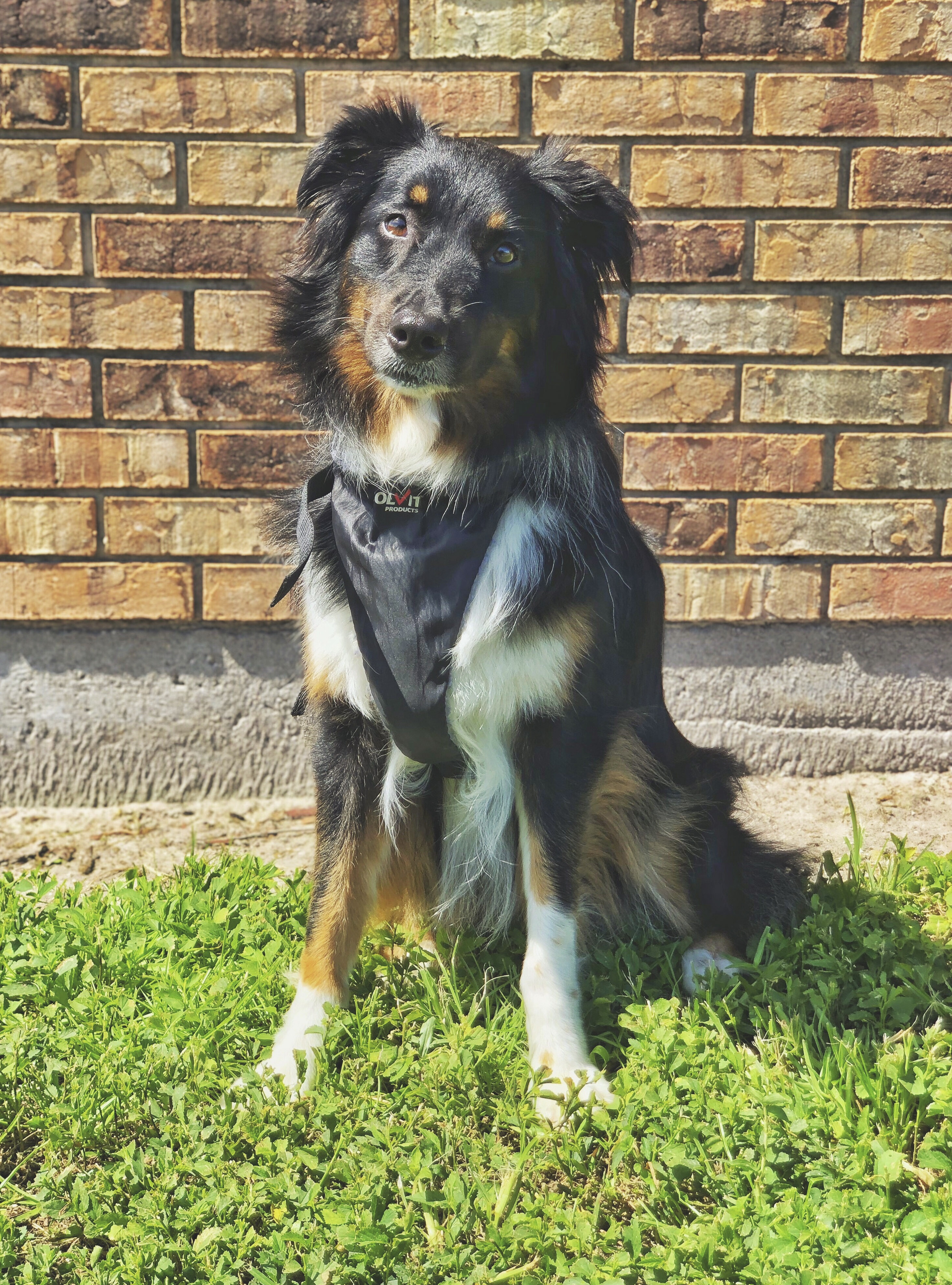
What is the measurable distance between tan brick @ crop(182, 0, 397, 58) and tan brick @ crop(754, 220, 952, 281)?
1146mm

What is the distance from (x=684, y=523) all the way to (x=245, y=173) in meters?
1.54

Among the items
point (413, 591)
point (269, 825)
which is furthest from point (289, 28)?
point (269, 825)

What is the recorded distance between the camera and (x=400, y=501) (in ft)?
6.69

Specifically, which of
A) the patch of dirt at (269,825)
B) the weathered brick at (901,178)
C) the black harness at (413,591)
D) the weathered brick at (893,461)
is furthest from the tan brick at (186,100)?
the patch of dirt at (269,825)

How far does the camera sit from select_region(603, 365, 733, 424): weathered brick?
301cm

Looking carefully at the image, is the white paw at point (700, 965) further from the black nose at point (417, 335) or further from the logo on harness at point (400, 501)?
the black nose at point (417, 335)

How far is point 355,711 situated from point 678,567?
4.54ft

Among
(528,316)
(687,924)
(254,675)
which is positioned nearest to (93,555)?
(254,675)

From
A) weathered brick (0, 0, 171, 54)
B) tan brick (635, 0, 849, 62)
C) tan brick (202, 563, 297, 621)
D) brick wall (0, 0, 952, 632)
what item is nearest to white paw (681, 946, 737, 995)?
brick wall (0, 0, 952, 632)

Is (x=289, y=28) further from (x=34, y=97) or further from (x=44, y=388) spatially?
(x=44, y=388)

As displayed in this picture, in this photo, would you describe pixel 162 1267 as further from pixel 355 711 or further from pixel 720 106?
pixel 720 106

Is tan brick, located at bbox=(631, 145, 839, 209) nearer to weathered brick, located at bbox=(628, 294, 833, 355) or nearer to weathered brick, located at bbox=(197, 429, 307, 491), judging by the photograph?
weathered brick, located at bbox=(628, 294, 833, 355)

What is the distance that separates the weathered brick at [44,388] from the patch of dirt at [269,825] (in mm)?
1153

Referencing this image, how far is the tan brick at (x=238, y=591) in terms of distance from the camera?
307 centimetres
